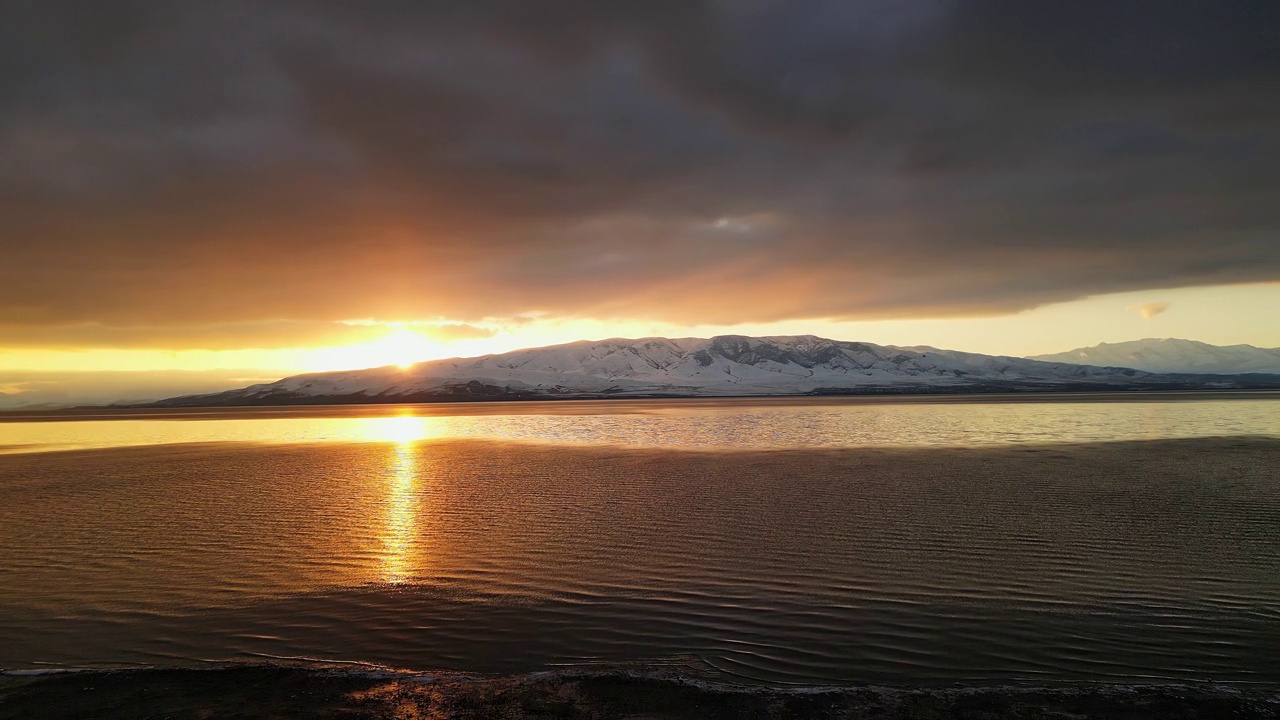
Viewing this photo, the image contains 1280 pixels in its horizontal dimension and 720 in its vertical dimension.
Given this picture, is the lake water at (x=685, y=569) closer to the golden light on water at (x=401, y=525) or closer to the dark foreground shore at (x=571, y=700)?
the golden light on water at (x=401, y=525)

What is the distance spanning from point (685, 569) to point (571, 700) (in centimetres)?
679

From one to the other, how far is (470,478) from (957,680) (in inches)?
965

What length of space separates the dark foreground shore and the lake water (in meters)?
0.68

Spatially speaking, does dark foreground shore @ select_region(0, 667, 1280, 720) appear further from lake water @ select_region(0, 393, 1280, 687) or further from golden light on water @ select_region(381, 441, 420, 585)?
golden light on water @ select_region(381, 441, 420, 585)

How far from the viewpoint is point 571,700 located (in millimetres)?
8688

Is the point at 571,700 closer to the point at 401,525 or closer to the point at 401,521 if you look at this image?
the point at 401,525

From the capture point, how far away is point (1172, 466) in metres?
30.0

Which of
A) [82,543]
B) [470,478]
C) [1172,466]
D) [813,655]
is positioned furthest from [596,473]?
[1172,466]

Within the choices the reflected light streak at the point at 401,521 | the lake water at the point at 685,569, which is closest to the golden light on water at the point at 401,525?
the reflected light streak at the point at 401,521

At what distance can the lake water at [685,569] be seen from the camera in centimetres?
1054

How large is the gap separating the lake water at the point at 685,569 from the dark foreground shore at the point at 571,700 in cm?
68

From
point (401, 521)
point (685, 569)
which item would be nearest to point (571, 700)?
point (685, 569)

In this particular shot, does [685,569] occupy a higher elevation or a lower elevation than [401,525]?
lower

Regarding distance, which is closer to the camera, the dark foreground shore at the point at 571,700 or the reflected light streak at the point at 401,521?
the dark foreground shore at the point at 571,700
